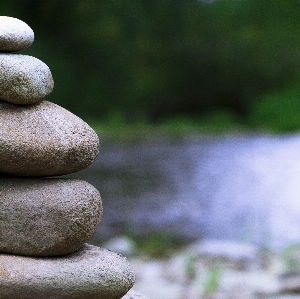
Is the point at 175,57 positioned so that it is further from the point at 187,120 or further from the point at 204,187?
the point at 204,187

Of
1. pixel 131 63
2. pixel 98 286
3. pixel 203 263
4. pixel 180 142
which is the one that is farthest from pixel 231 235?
pixel 98 286

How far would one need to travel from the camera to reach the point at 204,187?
15.2 meters

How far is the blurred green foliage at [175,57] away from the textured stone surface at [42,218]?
13.5m

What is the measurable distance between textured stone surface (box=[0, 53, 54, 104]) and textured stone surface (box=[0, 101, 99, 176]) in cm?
10

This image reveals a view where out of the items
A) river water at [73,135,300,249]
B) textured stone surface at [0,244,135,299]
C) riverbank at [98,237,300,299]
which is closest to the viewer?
textured stone surface at [0,244,135,299]

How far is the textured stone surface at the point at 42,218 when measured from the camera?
147 inches

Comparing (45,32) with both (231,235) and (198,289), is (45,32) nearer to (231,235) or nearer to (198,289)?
(231,235)

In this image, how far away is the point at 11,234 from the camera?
377cm

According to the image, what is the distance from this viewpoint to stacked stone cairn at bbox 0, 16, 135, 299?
369cm

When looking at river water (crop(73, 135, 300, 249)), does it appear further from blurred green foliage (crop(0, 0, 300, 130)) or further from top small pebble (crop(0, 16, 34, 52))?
top small pebble (crop(0, 16, 34, 52))

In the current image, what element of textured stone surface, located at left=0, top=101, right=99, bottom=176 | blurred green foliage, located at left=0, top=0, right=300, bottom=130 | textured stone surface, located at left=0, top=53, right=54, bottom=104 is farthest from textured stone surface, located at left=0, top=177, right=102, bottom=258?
blurred green foliage, located at left=0, top=0, right=300, bottom=130

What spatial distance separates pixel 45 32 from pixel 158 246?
27.2 feet

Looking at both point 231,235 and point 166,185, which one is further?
point 166,185

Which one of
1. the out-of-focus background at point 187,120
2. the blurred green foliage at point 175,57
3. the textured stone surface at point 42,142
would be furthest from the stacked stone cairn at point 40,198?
the blurred green foliage at point 175,57
